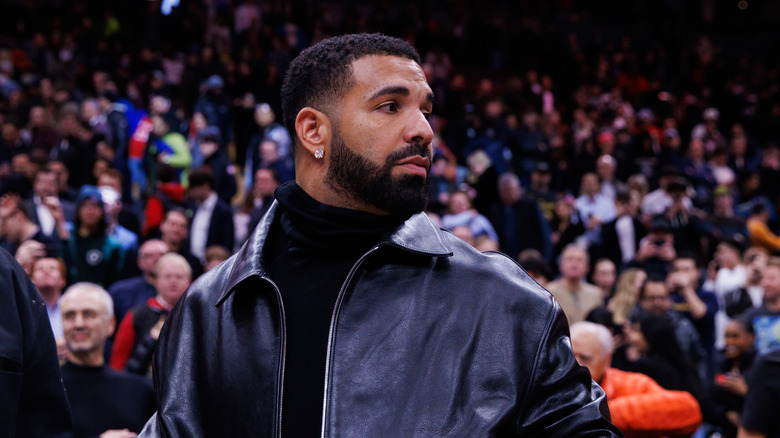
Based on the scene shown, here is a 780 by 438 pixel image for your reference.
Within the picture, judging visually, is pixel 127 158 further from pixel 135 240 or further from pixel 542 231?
pixel 542 231

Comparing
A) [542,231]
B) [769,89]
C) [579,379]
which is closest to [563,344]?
[579,379]

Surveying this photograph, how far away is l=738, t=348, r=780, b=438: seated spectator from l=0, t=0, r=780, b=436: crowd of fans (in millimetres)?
582

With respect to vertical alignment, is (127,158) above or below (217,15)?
below

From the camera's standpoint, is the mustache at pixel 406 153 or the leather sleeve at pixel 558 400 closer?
the leather sleeve at pixel 558 400

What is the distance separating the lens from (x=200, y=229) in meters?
8.80

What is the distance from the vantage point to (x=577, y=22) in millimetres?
22047

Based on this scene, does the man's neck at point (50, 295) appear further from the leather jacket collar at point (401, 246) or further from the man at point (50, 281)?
the leather jacket collar at point (401, 246)

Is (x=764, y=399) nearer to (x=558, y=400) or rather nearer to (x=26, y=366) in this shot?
(x=558, y=400)

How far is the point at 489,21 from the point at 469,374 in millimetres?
19110

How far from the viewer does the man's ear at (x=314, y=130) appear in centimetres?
202

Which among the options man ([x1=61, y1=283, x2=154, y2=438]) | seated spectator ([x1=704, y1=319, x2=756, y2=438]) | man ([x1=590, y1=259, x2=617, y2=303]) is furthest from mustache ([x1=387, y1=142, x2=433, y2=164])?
man ([x1=590, y1=259, x2=617, y2=303])

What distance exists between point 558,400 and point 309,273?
539mm

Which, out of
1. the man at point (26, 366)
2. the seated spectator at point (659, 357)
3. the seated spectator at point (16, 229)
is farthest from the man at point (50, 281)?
the man at point (26, 366)

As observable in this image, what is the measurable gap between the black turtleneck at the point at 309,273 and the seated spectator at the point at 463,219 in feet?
22.1
